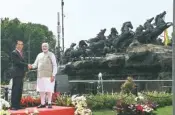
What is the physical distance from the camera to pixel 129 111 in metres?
9.88

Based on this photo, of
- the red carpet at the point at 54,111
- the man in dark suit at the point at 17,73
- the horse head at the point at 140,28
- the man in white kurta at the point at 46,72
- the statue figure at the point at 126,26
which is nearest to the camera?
the red carpet at the point at 54,111

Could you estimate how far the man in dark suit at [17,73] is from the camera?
978cm

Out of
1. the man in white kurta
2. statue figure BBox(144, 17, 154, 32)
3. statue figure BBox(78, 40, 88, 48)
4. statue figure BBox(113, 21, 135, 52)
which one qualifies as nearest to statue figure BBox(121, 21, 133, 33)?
statue figure BBox(113, 21, 135, 52)

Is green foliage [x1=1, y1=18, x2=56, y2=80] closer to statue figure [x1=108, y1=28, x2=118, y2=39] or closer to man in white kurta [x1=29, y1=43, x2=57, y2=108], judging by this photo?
statue figure [x1=108, y1=28, x2=118, y2=39]

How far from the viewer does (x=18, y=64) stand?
9.84m

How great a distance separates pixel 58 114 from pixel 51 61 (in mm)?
1305

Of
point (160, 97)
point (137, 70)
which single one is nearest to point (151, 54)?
point (137, 70)

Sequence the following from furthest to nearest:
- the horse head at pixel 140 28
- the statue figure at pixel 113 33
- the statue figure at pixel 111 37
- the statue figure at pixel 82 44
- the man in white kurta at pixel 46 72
Answer: 1. the statue figure at pixel 113 33
2. the statue figure at pixel 82 44
3. the statue figure at pixel 111 37
4. the horse head at pixel 140 28
5. the man in white kurta at pixel 46 72

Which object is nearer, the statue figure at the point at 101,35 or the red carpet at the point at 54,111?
the red carpet at the point at 54,111

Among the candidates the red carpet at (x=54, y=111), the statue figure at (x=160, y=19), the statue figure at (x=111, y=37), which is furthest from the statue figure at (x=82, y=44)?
the red carpet at (x=54, y=111)

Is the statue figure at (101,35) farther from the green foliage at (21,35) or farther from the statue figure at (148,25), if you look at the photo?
the green foliage at (21,35)

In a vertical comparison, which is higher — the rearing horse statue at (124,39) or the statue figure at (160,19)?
the statue figure at (160,19)

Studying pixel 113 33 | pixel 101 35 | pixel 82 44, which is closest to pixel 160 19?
pixel 113 33

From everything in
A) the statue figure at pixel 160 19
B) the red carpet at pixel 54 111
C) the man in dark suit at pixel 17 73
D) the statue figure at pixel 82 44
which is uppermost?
the statue figure at pixel 160 19
